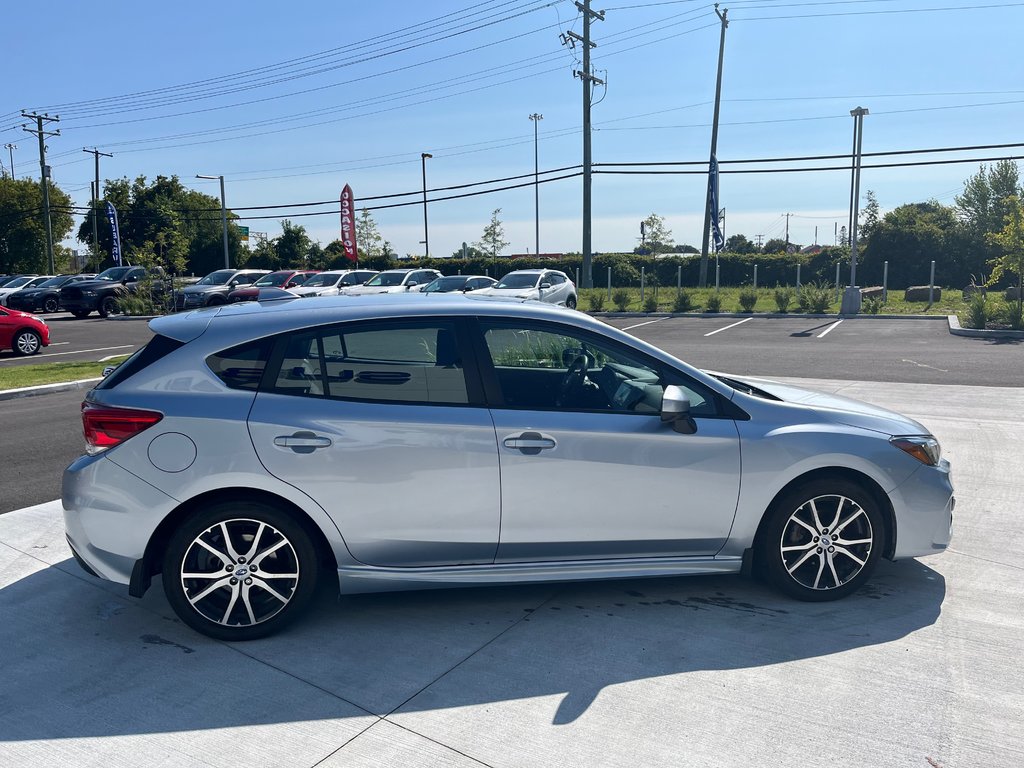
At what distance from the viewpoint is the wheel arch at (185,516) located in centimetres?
395

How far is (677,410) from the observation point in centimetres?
405

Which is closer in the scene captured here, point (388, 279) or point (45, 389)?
point (45, 389)

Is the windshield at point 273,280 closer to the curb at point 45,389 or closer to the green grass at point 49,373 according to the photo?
the green grass at point 49,373

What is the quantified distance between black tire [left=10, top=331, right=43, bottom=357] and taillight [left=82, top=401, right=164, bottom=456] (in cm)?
1741

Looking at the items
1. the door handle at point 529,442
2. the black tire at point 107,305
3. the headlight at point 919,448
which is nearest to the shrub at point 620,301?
the black tire at point 107,305

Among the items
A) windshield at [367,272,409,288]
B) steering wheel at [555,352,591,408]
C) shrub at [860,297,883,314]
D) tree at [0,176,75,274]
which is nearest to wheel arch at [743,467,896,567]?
steering wheel at [555,352,591,408]

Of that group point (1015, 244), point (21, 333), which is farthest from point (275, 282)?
point (1015, 244)

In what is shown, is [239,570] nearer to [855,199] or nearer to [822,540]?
[822,540]

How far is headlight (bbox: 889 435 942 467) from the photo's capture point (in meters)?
4.43

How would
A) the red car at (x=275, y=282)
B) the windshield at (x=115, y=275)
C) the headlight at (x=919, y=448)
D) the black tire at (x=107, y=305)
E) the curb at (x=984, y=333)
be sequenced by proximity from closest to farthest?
the headlight at (x=919, y=448) < the curb at (x=984, y=333) < the red car at (x=275, y=282) < the black tire at (x=107, y=305) < the windshield at (x=115, y=275)

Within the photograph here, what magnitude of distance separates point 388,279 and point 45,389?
19.8 meters

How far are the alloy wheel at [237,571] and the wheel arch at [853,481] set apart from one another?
233cm

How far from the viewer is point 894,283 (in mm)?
46562

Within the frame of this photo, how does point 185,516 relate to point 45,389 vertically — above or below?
above
